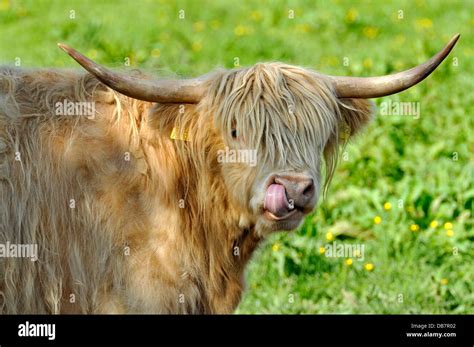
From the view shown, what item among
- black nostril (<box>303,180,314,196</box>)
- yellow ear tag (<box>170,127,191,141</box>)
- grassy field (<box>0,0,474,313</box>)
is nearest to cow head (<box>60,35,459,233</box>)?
black nostril (<box>303,180,314,196</box>)

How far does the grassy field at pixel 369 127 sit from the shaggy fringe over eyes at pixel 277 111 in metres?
0.74

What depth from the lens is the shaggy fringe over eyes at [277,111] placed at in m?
5.99

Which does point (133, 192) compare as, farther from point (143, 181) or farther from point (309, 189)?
point (309, 189)

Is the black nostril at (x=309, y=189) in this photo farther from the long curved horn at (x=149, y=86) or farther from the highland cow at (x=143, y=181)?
the long curved horn at (x=149, y=86)

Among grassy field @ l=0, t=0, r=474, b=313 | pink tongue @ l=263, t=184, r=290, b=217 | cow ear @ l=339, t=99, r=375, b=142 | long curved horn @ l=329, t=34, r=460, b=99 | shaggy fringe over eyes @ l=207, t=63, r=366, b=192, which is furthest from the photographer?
grassy field @ l=0, t=0, r=474, b=313

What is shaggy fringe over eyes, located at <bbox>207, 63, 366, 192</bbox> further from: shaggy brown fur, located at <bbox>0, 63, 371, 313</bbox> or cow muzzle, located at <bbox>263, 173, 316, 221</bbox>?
cow muzzle, located at <bbox>263, 173, 316, 221</bbox>

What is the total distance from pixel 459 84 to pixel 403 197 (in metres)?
2.70

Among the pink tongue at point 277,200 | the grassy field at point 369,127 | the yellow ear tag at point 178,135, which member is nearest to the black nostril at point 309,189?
the pink tongue at point 277,200

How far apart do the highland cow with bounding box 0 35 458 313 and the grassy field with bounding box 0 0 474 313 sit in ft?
2.20

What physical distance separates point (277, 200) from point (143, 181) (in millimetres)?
855

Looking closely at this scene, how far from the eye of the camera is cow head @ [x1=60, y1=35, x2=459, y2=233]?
5863 millimetres
